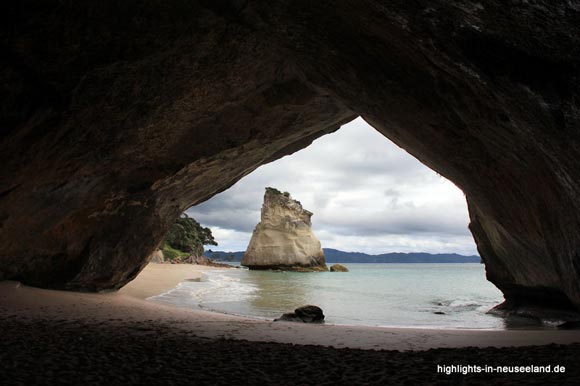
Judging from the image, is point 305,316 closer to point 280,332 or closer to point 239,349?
point 280,332

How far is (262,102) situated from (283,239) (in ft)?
181

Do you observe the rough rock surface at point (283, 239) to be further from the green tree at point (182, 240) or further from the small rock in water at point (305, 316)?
the small rock in water at point (305, 316)

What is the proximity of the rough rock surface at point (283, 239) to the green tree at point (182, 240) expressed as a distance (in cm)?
922

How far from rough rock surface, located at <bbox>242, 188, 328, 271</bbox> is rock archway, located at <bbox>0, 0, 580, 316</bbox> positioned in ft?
170

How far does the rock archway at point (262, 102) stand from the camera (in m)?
4.23

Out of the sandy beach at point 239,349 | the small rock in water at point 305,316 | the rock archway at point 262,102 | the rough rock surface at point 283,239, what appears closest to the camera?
the sandy beach at point 239,349

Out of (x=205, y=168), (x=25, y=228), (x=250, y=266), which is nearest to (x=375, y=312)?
(x=205, y=168)

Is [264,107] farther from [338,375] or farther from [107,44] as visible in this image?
[338,375]

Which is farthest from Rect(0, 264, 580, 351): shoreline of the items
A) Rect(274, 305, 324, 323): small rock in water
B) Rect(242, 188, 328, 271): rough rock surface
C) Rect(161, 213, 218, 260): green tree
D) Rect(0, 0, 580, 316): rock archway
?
Rect(242, 188, 328, 271): rough rock surface

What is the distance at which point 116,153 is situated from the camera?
29.7ft

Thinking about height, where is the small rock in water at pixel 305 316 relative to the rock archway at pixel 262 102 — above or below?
below

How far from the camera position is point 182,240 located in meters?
63.1

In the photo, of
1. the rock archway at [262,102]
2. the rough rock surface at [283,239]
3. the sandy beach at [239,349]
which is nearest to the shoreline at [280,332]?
the sandy beach at [239,349]

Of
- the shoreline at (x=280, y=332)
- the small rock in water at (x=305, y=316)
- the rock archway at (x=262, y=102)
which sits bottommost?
the small rock in water at (x=305, y=316)
